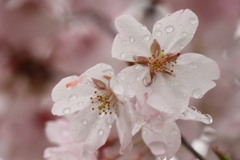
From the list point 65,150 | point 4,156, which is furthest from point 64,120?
point 4,156

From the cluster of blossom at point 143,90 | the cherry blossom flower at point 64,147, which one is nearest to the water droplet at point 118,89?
the cluster of blossom at point 143,90

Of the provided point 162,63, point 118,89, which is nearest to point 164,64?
point 162,63

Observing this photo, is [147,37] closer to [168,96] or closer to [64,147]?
[168,96]

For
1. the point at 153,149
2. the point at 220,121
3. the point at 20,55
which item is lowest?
the point at 220,121

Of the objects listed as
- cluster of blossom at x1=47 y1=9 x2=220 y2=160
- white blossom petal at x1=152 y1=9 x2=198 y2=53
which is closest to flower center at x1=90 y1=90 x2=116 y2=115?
cluster of blossom at x1=47 y1=9 x2=220 y2=160

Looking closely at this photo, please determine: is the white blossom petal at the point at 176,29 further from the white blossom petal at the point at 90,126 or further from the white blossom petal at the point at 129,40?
the white blossom petal at the point at 90,126

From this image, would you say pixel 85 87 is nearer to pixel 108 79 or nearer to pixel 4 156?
pixel 108 79
